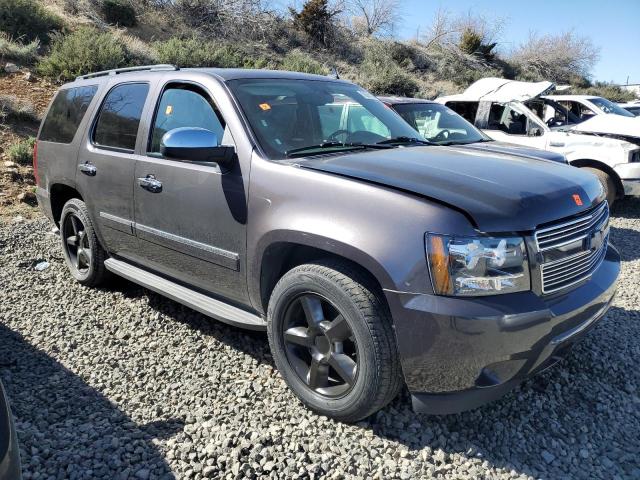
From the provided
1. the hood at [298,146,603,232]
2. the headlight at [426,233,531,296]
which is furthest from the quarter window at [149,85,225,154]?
the headlight at [426,233,531,296]

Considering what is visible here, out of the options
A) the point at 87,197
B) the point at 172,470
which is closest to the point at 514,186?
the point at 172,470

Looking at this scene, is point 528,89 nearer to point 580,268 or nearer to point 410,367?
point 580,268

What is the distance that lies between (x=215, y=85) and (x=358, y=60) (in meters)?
23.8

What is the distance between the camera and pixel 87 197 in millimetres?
4336

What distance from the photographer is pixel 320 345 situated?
9.27 ft

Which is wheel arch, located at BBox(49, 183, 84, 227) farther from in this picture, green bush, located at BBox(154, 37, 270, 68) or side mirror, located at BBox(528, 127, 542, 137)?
green bush, located at BBox(154, 37, 270, 68)

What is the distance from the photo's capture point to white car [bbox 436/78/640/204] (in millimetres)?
7750

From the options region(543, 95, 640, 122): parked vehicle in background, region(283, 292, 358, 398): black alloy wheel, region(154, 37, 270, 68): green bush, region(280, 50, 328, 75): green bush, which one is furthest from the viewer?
region(280, 50, 328, 75): green bush

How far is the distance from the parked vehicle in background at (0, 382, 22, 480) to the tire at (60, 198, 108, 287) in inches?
111

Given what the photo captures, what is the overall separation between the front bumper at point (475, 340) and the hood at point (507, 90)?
6864mm

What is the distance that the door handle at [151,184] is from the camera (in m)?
3.51

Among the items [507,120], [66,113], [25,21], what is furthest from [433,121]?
[25,21]

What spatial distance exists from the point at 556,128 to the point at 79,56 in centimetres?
1041

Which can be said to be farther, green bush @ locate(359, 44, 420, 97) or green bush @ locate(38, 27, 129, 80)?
green bush @ locate(359, 44, 420, 97)
